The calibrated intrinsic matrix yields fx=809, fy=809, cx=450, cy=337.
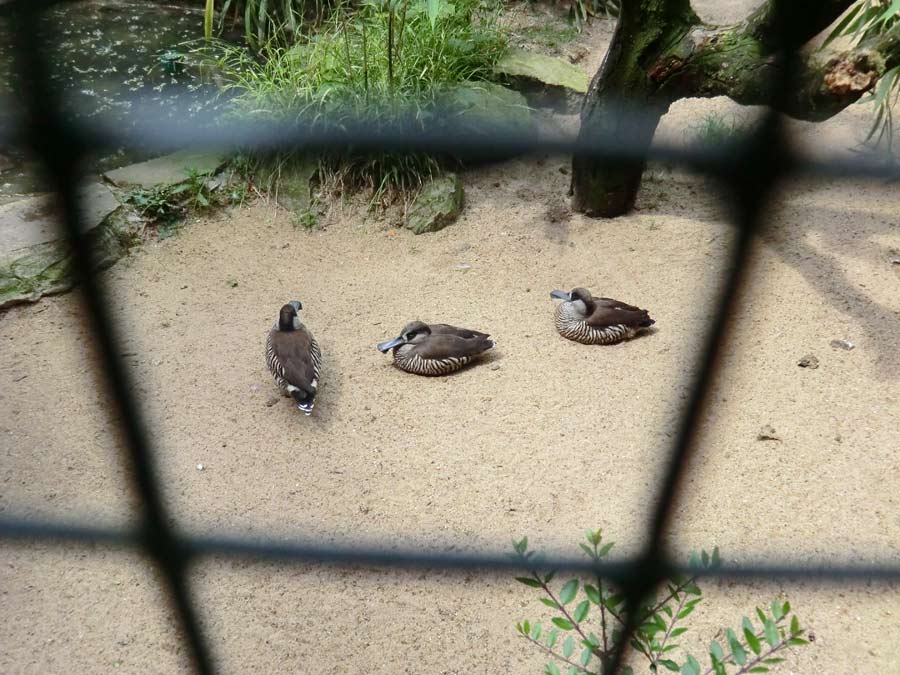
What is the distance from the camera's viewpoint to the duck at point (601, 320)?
10.8 feet

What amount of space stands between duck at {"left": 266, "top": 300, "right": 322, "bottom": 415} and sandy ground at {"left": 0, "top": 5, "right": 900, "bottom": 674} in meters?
0.13

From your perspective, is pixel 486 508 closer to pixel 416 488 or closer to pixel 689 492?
pixel 416 488

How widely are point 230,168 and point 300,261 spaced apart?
821 mm

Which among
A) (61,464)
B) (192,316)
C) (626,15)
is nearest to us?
(61,464)

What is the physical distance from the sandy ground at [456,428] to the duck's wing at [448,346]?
0.11 m

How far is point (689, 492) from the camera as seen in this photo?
2.53m

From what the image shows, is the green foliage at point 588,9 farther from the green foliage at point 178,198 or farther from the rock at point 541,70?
the green foliage at point 178,198

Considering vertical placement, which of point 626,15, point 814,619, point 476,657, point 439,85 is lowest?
point 476,657

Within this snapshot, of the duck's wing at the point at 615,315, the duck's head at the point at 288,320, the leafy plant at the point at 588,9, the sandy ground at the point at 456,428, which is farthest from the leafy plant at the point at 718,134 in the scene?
the leafy plant at the point at 588,9

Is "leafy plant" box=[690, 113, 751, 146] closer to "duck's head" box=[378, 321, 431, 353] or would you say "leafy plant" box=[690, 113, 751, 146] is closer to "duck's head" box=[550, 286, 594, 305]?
"duck's head" box=[550, 286, 594, 305]

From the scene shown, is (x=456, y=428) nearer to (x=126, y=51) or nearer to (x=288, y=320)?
(x=288, y=320)

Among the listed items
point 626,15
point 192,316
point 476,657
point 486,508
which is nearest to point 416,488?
point 486,508

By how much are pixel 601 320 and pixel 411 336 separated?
779 millimetres

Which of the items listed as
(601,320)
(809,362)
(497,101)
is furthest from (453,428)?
(497,101)
